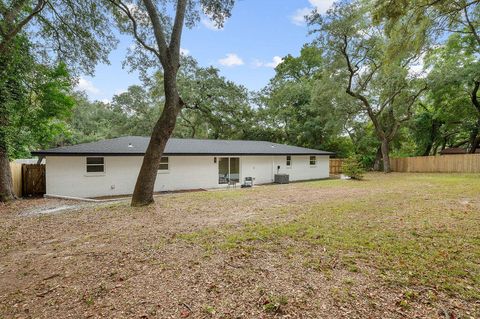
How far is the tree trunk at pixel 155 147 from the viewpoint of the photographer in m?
8.40

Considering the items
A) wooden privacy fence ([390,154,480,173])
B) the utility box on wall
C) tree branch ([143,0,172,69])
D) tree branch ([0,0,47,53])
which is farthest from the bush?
tree branch ([0,0,47,53])

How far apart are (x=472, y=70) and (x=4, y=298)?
24225mm

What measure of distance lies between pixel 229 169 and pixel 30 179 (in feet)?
32.4

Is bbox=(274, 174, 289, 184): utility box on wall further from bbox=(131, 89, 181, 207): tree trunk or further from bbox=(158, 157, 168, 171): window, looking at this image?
bbox=(131, 89, 181, 207): tree trunk

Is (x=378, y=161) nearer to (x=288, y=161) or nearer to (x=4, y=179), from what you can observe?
(x=288, y=161)

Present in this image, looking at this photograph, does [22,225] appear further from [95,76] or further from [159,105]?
[159,105]

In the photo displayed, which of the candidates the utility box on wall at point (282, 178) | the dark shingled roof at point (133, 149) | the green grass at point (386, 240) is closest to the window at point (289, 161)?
the dark shingled roof at point (133, 149)

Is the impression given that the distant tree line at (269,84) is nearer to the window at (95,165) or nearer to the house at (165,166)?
the house at (165,166)

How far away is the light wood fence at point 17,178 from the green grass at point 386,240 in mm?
10319

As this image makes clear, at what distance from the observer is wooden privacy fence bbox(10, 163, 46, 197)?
36.9 feet

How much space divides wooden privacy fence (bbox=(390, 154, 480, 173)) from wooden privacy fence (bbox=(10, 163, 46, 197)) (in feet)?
88.2

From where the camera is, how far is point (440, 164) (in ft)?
69.8

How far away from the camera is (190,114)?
27.0 m

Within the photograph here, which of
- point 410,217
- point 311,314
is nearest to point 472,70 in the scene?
point 410,217
